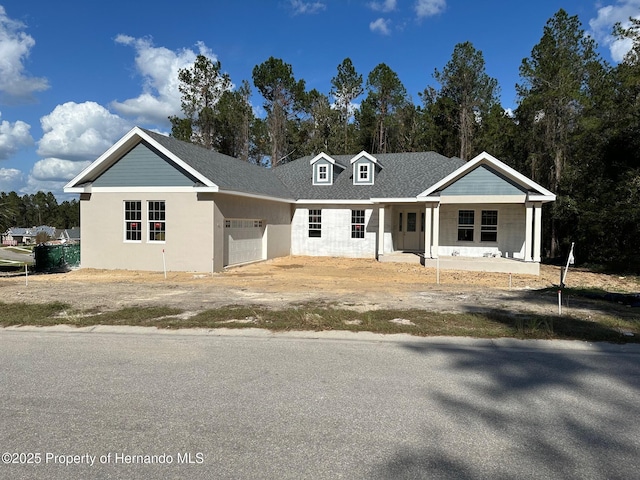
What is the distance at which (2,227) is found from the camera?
62.5 feet

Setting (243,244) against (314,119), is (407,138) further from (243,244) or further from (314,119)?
(243,244)

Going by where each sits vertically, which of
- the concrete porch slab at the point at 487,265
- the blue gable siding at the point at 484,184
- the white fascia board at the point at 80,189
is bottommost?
the concrete porch slab at the point at 487,265

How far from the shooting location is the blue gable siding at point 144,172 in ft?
57.4

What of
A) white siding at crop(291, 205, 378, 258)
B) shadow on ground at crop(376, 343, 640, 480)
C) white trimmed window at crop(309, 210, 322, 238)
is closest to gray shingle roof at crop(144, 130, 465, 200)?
white siding at crop(291, 205, 378, 258)

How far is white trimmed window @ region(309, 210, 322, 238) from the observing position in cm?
2473

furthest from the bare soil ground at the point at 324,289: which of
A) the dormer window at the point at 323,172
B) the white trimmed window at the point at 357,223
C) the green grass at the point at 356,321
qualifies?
the dormer window at the point at 323,172

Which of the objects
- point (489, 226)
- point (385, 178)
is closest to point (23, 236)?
point (385, 178)

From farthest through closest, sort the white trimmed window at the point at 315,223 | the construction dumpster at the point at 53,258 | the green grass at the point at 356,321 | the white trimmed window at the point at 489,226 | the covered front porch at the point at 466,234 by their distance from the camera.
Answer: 1. the white trimmed window at the point at 315,223
2. the white trimmed window at the point at 489,226
3. the construction dumpster at the point at 53,258
4. the covered front porch at the point at 466,234
5. the green grass at the point at 356,321

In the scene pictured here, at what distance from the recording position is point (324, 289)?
1314cm

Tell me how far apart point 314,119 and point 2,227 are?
98.9ft

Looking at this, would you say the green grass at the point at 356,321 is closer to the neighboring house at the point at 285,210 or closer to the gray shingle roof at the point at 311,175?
the neighboring house at the point at 285,210

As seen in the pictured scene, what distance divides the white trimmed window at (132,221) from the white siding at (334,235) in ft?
29.9

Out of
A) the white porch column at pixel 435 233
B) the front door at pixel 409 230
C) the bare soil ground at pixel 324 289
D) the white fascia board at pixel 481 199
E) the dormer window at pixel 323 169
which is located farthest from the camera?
the dormer window at pixel 323 169

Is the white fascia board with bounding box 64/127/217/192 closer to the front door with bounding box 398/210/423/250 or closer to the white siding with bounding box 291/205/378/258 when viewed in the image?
the white siding with bounding box 291/205/378/258
